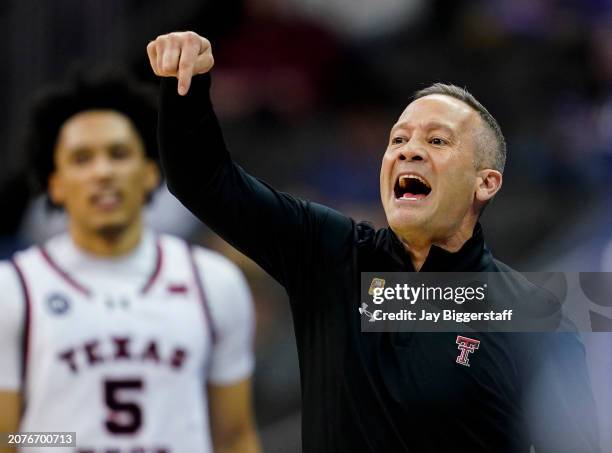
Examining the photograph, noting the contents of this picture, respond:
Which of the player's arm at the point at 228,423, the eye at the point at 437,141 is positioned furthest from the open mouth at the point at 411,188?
the player's arm at the point at 228,423

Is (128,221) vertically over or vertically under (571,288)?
over

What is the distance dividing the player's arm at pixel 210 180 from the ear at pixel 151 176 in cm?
217

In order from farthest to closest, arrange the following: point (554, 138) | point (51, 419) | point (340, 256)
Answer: point (554, 138), point (51, 419), point (340, 256)

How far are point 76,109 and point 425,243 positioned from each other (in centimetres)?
250

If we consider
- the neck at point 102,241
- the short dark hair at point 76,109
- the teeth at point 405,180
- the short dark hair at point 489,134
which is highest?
the short dark hair at point 76,109

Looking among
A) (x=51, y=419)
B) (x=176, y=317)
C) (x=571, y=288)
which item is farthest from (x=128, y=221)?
(x=571, y=288)

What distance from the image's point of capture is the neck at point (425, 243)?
3.51m

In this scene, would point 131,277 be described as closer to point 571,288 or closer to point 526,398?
point 571,288

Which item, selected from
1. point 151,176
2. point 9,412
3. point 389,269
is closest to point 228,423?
point 9,412

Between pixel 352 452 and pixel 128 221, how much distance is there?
2336 millimetres

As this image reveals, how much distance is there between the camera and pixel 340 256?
3438 mm

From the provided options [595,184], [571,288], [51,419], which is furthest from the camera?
[595,184]

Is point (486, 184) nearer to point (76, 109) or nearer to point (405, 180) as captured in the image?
point (405, 180)

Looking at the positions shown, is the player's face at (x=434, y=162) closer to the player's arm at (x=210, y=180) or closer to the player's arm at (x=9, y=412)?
the player's arm at (x=210, y=180)
